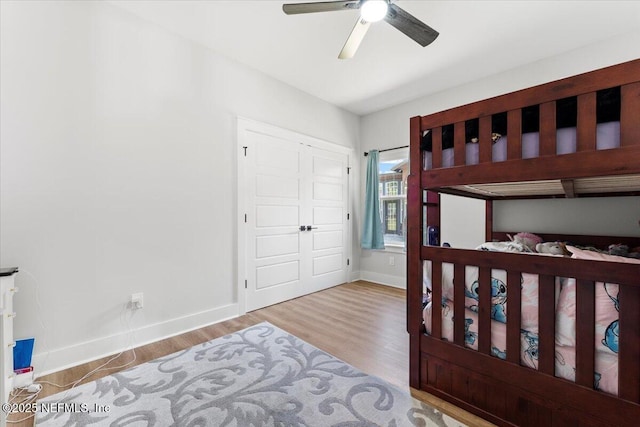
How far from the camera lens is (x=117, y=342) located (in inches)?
80.4

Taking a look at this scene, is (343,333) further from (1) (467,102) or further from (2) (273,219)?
(1) (467,102)

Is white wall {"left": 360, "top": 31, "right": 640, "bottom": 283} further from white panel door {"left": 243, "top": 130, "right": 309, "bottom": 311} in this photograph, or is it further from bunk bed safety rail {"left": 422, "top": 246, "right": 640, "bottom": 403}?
bunk bed safety rail {"left": 422, "top": 246, "right": 640, "bottom": 403}

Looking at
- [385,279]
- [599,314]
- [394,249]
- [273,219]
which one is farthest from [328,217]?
[599,314]

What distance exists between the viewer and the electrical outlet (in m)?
2.12

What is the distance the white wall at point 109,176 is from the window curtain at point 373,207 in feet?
6.63

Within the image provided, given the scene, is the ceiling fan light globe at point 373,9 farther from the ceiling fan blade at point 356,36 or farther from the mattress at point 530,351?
the mattress at point 530,351

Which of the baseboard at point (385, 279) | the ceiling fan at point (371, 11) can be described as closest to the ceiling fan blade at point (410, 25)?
the ceiling fan at point (371, 11)

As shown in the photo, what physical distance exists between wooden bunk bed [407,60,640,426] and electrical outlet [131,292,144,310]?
2.01 metres

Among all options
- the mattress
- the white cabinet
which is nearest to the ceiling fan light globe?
the mattress

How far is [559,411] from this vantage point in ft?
3.71

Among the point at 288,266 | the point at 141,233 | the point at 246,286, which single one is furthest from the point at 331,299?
the point at 141,233

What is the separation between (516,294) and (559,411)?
18.6 inches

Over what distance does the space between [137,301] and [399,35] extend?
3.03 m

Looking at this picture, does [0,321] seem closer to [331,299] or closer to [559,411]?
Result: [559,411]
